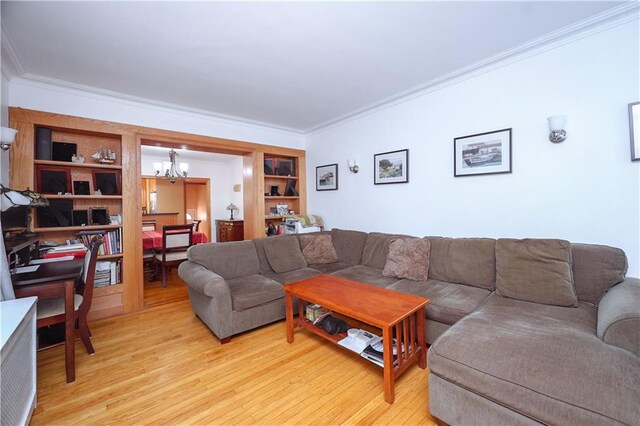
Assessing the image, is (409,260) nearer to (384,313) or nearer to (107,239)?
(384,313)

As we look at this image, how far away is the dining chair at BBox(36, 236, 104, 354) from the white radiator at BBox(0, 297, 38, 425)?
1.23 ft

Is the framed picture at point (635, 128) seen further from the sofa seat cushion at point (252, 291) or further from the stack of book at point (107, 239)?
the stack of book at point (107, 239)

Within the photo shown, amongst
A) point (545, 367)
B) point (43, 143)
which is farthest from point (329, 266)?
point (43, 143)

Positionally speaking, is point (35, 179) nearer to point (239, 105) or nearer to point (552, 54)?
point (239, 105)

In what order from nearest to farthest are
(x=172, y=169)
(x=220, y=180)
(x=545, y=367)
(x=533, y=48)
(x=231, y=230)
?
1. (x=545, y=367)
2. (x=533, y=48)
3. (x=172, y=169)
4. (x=231, y=230)
5. (x=220, y=180)

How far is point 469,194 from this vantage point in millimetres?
2633

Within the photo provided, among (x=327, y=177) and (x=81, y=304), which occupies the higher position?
(x=327, y=177)

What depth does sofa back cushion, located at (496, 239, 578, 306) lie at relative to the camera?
72.5 inches

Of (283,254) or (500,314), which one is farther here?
(283,254)

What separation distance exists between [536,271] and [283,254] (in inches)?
95.5

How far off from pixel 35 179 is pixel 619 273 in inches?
198

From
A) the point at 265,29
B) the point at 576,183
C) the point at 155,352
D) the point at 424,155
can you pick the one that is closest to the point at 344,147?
the point at 424,155

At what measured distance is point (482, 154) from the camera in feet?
8.25

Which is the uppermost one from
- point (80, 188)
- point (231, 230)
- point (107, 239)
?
point (80, 188)
